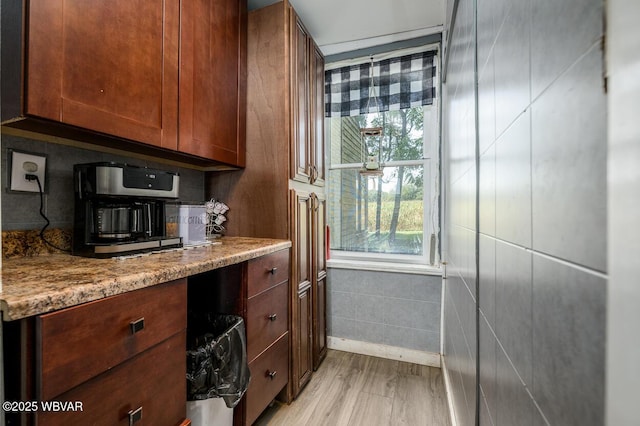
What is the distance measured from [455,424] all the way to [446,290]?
2.56 ft

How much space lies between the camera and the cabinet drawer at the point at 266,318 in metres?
1.37

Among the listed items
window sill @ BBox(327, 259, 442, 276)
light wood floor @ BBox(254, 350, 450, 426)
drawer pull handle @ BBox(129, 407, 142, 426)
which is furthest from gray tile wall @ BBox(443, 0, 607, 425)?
window sill @ BBox(327, 259, 442, 276)

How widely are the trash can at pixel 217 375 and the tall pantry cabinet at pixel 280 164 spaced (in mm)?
534

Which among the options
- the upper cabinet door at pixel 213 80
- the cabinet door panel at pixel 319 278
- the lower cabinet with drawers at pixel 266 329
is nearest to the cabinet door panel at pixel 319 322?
the cabinet door panel at pixel 319 278


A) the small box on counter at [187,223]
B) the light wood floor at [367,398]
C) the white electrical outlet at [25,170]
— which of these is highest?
the white electrical outlet at [25,170]

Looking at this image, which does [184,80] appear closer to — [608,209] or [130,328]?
[130,328]

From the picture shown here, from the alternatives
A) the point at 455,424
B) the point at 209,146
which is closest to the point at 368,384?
the point at 455,424

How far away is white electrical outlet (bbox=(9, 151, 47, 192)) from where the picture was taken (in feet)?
3.45

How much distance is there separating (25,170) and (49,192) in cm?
12

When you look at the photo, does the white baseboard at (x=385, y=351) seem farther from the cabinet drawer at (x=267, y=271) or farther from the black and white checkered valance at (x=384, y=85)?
the black and white checkered valance at (x=384, y=85)

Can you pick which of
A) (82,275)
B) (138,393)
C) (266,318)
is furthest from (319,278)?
(82,275)

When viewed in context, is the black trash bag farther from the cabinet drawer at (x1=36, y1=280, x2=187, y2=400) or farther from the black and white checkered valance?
the black and white checkered valance

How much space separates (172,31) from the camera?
1298mm

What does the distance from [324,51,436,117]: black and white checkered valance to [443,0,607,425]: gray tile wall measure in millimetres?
1348
